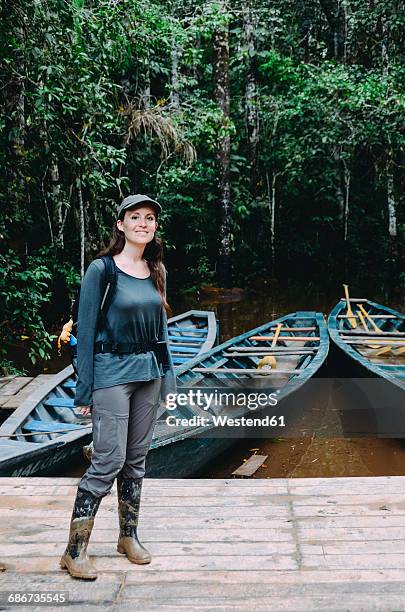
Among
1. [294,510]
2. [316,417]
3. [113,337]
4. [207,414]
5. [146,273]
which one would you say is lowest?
[316,417]

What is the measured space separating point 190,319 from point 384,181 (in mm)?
9569

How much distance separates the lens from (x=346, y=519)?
307 centimetres

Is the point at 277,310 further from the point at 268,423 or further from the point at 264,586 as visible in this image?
the point at 264,586

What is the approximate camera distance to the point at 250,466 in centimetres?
589

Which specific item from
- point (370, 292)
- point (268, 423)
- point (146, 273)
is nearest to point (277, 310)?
point (370, 292)

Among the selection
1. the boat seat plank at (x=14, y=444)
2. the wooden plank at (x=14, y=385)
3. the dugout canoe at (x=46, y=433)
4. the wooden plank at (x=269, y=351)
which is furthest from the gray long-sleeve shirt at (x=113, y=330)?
the wooden plank at (x=269, y=351)

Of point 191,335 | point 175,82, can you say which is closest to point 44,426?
point 191,335

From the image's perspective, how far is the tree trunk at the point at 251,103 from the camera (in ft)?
51.9

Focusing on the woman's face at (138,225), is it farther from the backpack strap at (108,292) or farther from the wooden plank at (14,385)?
the wooden plank at (14,385)

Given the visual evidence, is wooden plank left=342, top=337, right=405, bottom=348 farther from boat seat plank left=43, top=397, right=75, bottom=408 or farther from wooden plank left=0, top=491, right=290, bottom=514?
wooden plank left=0, top=491, right=290, bottom=514

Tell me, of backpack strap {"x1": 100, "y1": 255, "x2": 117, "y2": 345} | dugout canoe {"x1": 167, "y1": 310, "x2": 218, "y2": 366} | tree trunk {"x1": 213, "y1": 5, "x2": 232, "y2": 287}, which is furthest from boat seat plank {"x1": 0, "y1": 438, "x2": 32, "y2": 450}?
tree trunk {"x1": 213, "y1": 5, "x2": 232, "y2": 287}

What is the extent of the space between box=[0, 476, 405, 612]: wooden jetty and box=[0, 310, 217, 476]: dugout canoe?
2.03ft

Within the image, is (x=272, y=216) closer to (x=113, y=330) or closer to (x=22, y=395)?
(x=22, y=395)

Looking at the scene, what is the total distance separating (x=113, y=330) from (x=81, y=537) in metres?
0.82
